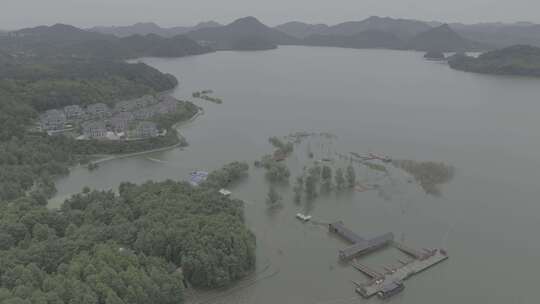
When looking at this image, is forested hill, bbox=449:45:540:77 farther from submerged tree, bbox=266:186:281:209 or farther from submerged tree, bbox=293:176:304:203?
submerged tree, bbox=266:186:281:209

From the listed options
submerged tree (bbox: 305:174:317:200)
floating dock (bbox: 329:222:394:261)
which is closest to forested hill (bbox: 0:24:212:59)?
submerged tree (bbox: 305:174:317:200)

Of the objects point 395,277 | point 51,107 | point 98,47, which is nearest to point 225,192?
point 395,277

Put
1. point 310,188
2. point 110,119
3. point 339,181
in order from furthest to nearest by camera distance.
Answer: point 110,119 → point 339,181 → point 310,188

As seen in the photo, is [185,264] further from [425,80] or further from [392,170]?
[425,80]

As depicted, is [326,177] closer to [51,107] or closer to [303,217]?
[303,217]

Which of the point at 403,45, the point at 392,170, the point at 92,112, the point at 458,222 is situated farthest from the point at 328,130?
the point at 403,45

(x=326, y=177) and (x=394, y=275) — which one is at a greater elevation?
(x=326, y=177)
